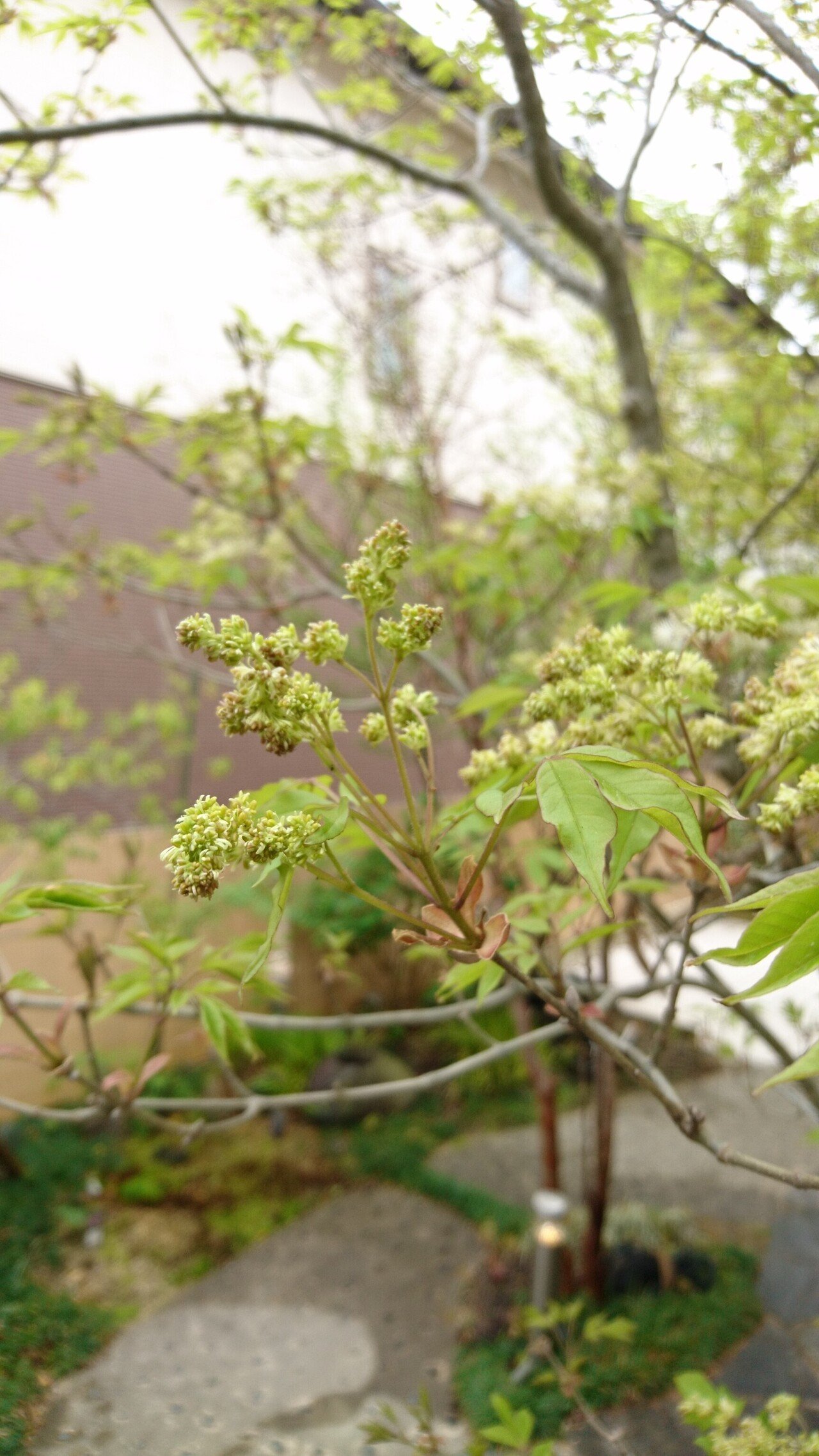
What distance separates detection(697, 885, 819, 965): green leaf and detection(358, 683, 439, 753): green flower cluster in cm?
31

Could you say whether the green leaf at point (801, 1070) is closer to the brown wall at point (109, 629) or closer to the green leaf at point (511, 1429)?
the green leaf at point (511, 1429)

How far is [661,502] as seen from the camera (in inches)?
76.9

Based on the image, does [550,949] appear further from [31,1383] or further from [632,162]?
[632,162]

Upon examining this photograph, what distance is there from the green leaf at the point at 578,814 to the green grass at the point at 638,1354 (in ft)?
7.24

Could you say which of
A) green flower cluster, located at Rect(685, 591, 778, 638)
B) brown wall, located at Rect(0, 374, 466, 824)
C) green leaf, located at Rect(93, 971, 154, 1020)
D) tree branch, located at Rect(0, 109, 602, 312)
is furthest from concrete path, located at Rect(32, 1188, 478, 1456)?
tree branch, located at Rect(0, 109, 602, 312)

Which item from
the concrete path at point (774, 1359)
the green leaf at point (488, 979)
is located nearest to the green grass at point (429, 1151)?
the concrete path at point (774, 1359)

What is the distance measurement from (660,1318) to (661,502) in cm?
232

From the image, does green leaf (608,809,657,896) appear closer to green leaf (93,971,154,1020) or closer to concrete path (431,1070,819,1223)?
green leaf (93,971,154,1020)

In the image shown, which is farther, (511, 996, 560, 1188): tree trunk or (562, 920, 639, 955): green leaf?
(511, 996, 560, 1188): tree trunk

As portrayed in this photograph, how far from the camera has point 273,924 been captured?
0.53 metres

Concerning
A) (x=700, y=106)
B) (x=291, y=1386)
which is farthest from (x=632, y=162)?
(x=291, y=1386)

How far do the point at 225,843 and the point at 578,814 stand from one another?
0.23m

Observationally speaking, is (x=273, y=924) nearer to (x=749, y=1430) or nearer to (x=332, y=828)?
(x=332, y=828)

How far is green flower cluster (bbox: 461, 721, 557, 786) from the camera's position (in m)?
0.86
